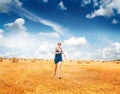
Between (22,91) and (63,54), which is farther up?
(63,54)

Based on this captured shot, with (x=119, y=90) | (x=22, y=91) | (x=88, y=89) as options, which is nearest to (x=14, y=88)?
(x=22, y=91)

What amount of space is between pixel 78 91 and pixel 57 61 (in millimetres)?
6157

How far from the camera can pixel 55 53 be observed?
1886cm

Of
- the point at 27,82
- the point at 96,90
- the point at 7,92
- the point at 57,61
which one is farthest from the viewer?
the point at 57,61

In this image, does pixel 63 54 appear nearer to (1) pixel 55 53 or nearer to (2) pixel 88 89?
(1) pixel 55 53

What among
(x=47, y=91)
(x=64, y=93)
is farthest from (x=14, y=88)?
(x=64, y=93)

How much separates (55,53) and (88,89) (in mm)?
5913

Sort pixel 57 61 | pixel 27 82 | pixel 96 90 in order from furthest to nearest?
pixel 57 61 → pixel 27 82 → pixel 96 90

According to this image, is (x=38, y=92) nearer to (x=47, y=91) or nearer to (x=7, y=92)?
(x=47, y=91)

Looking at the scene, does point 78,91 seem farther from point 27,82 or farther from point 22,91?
point 27,82

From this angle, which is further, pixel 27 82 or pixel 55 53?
pixel 55 53

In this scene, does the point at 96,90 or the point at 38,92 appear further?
the point at 96,90

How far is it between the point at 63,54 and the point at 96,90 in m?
6.03

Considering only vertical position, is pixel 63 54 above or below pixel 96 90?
above
